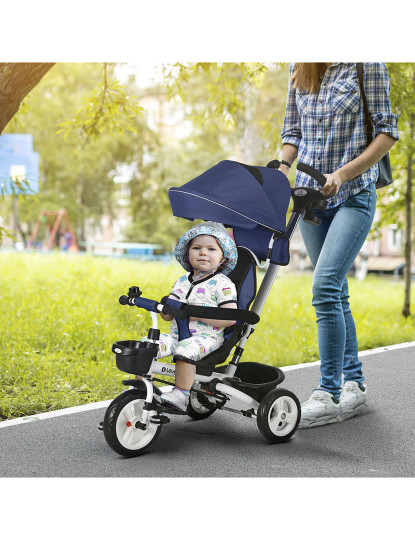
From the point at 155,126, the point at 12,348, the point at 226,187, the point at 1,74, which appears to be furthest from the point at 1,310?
the point at 155,126

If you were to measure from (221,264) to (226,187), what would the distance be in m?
0.35

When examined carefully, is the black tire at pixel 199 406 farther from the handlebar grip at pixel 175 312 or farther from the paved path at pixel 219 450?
the handlebar grip at pixel 175 312

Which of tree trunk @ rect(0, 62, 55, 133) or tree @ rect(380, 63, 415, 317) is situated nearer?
tree trunk @ rect(0, 62, 55, 133)

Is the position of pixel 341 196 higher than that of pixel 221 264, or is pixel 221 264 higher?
pixel 341 196

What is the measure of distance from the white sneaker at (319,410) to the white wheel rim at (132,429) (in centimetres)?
84

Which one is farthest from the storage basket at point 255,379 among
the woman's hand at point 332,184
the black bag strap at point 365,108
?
the black bag strap at point 365,108

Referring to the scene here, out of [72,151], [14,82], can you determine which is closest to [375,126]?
[14,82]

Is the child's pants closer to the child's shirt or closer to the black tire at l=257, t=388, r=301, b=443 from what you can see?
the child's shirt

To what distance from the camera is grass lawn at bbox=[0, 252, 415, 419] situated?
4046 millimetres

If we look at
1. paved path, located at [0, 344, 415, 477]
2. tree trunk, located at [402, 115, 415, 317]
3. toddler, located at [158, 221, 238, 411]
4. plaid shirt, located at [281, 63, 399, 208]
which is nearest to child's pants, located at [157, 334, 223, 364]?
toddler, located at [158, 221, 238, 411]

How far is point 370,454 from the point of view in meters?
2.95

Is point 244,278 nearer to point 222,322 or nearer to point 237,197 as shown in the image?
point 222,322

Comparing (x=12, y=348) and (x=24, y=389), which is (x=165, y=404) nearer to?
(x=24, y=389)

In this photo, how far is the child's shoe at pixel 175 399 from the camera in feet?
9.14
